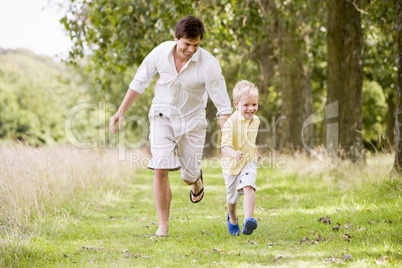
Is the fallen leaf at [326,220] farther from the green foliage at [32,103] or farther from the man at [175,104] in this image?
the green foliage at [32,103]

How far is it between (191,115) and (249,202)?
1.27m

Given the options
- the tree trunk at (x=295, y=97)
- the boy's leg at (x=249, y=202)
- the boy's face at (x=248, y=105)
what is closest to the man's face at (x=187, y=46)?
the boy's face at (x=248, y=105)

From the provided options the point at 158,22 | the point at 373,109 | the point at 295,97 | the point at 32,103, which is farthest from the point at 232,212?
the point at 32,103

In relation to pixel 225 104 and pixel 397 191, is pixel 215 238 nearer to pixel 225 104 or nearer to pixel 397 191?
pixel 225 104

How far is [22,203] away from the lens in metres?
5.74

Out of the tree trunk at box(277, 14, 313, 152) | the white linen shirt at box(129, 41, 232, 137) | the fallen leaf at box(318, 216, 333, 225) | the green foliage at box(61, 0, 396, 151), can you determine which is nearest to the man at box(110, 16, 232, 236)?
the white linen shirt at box(129, 41, 232, 137)

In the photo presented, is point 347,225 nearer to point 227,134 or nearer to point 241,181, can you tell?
point 241,181

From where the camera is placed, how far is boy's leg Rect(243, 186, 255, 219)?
189 inches

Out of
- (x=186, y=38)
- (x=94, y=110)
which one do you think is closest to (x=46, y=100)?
(x=94, y=110)

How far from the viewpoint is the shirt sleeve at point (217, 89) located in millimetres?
5266

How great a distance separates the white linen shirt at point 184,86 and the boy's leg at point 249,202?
91 centimetres

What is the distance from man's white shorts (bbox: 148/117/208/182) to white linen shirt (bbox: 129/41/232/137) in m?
0.08

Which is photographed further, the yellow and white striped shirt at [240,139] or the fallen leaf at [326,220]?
the fallen leaf at [326,220]

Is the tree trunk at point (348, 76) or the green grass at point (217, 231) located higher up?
the tree trunk at point (348, 76)
